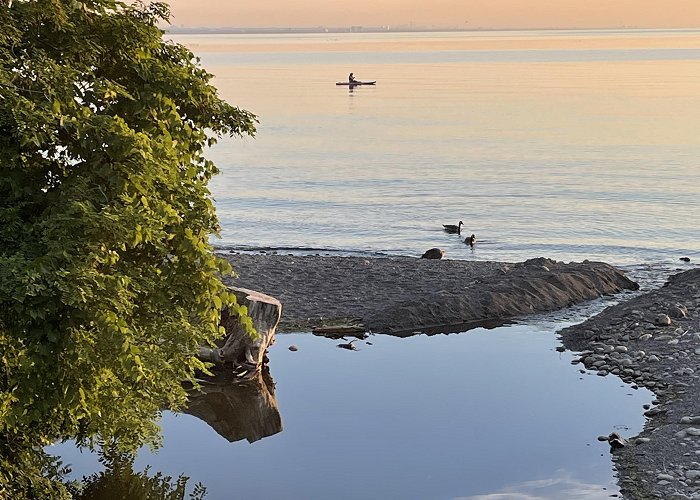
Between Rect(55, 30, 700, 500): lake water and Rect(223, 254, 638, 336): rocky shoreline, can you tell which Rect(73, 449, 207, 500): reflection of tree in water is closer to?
Rect(55, 30, 700, 500): lake water

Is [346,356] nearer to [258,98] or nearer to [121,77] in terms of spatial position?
[121,77]

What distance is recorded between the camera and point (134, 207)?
12.8m

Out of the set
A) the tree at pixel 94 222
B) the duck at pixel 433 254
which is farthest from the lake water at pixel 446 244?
the tree at pixel 94 222

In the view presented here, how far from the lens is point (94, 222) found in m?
12.2

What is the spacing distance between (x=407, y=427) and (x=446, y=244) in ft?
80.7

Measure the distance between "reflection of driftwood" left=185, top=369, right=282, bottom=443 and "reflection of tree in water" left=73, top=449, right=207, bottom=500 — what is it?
111 inches

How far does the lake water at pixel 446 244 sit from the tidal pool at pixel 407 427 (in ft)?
0.18

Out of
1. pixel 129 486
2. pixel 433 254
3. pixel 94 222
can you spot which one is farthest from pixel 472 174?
pixel 94 222

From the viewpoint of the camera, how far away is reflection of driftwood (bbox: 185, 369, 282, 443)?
2214 cm

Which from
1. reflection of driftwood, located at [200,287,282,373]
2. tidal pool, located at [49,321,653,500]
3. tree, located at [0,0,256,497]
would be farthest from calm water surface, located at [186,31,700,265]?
tree, located at [0,0,256,497]

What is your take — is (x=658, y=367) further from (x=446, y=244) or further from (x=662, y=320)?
(x=446, y=244)

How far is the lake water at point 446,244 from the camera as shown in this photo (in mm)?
19609

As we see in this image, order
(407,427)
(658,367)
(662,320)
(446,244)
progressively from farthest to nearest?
(446,244)
(662,320)
(658,367)
(407,427)

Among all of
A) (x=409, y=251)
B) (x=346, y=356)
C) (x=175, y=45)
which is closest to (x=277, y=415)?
(x=346, y=356)
